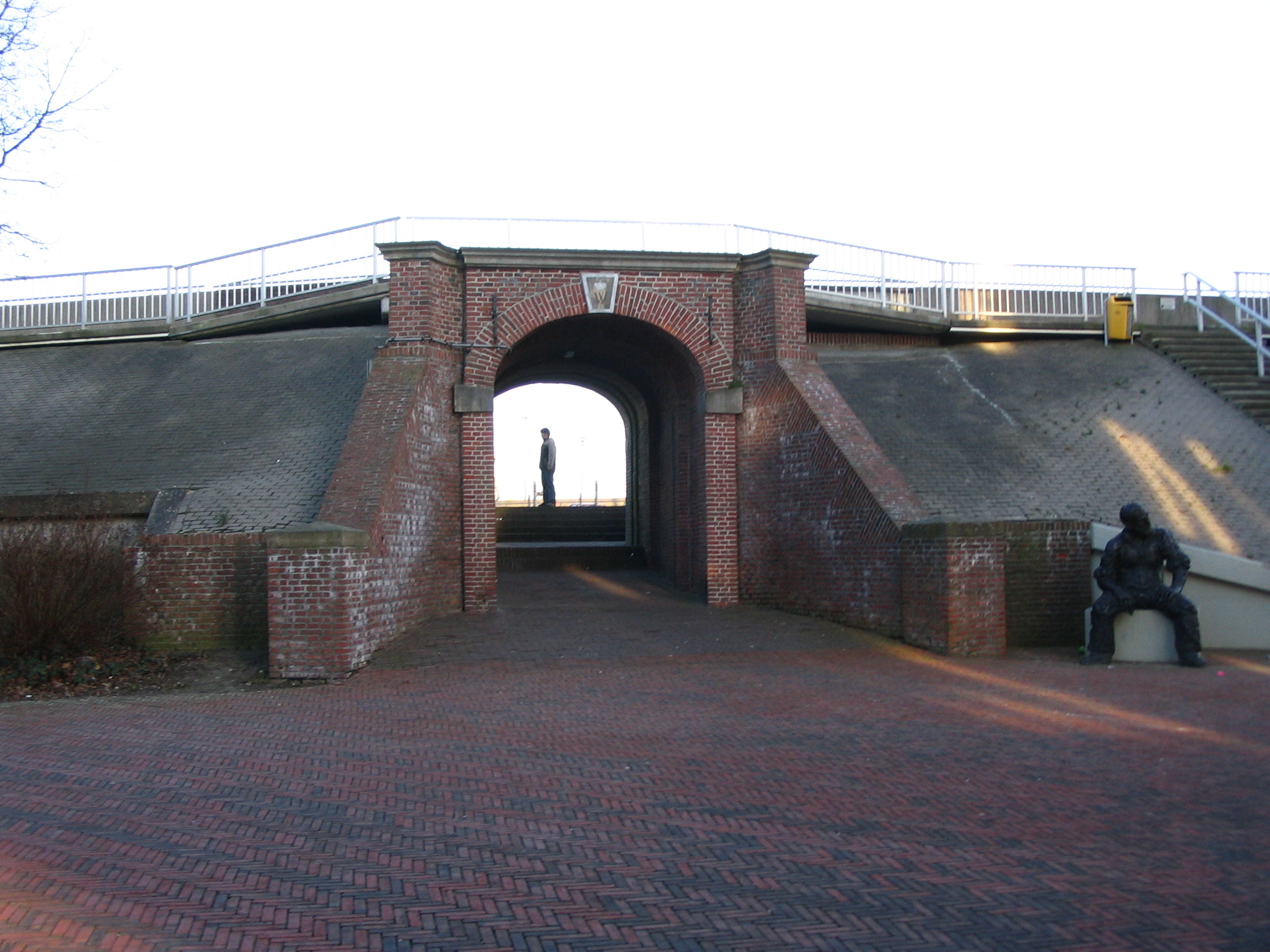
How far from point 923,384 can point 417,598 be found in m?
9.14

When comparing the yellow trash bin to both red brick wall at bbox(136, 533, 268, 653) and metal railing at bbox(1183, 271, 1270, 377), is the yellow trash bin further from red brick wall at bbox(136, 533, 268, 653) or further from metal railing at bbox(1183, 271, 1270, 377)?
red brick wall at bbox(136, 533, 268, 653)

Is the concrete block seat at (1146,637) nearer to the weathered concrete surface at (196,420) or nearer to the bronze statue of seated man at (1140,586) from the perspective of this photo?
the bronze statue of seated man at (1140,586)

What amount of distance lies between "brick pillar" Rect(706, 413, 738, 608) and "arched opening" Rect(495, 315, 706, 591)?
0.27m

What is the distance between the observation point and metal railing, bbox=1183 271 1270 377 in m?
19.1

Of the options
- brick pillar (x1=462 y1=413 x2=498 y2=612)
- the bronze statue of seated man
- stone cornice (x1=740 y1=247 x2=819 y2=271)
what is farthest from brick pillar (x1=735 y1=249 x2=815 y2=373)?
the bronze statue of seated man

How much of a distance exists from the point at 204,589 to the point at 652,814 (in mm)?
8148

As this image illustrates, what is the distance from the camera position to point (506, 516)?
942 inches

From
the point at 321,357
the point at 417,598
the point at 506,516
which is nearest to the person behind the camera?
the point at 417,598

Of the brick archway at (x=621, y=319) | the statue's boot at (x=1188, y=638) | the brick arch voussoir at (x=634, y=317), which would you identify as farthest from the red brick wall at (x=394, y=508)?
the statue's boot at (x=1188, y=638)

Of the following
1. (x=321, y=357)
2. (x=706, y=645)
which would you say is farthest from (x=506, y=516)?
(x=706, y=645)

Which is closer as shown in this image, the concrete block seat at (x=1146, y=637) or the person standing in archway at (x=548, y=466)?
the concrete block seat at (x=1146, y=637)

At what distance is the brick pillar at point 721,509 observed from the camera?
50.3 feet

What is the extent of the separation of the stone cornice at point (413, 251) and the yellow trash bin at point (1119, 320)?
1270 cm

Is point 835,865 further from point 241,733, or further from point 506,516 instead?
point 506,516
